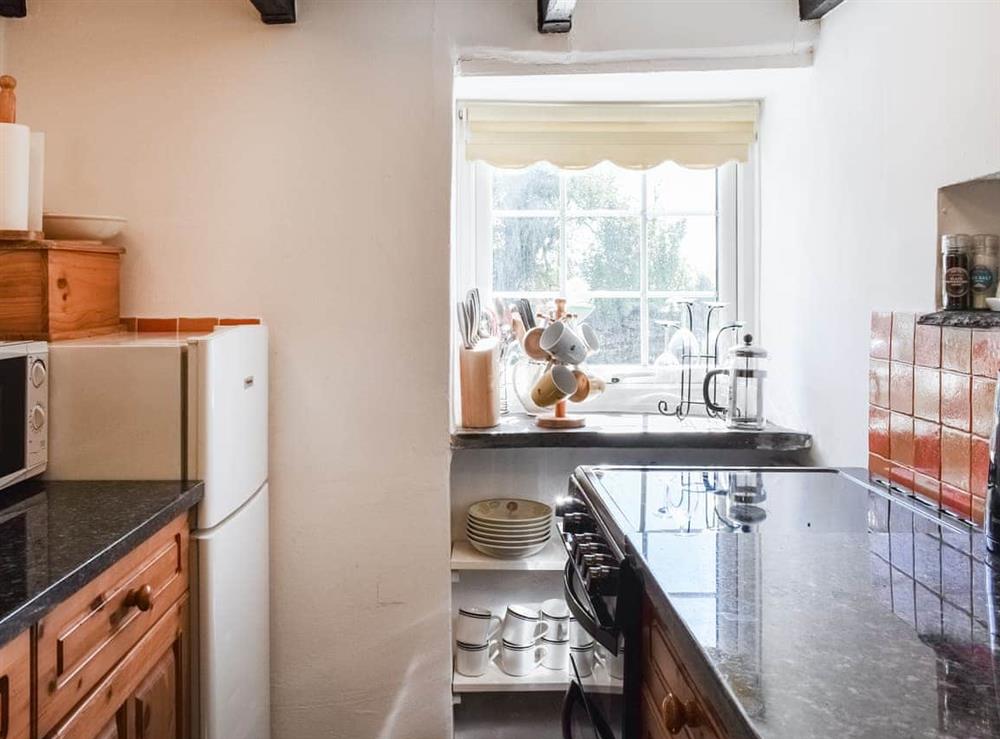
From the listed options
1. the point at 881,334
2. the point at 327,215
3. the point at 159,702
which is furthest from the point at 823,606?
the point at 327,215

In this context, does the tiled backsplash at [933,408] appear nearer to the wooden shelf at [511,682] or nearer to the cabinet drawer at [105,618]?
the wooden shelf at [511,682]

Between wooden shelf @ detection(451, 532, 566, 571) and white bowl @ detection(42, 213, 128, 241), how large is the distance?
4.15 ft

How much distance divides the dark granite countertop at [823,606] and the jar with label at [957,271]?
0.41 m

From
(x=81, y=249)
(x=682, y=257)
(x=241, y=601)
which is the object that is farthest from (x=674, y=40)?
(x=241, y=601)

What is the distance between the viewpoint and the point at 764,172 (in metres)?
2.39

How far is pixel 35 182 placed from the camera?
1676 mm

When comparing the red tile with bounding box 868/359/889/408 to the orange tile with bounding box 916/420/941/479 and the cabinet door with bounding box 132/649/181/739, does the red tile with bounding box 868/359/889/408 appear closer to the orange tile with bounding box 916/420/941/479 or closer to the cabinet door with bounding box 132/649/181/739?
the orange tile with bounding box 916/420/941/479

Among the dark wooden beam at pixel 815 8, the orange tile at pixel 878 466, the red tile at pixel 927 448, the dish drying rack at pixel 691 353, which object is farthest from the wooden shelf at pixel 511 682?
the dark wooden beam at pixel 815 8

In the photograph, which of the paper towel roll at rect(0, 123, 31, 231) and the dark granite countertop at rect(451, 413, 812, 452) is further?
the dark granite countertop at rect(451, 413, 812, 452)

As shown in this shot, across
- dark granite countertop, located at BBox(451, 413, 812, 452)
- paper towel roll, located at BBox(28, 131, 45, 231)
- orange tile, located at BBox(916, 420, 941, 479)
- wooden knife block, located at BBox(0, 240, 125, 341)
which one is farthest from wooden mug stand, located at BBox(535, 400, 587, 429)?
paper towel roll, located at BBox(28, 131, 45, 231)

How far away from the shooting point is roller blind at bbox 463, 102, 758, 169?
2324 mm

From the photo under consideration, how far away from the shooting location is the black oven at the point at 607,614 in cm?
116

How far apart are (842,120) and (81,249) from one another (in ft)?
6.24

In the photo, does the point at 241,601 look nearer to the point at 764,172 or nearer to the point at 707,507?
the point at 707,507
